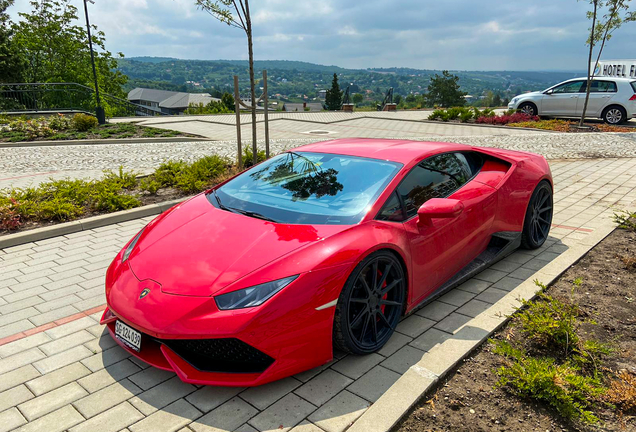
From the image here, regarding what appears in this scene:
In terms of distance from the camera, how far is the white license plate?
9.02 ft

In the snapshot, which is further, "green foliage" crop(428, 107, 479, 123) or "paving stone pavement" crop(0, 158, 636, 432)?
"green foliage" crop(428, 107, 479, 123)

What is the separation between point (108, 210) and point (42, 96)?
60.5 ft

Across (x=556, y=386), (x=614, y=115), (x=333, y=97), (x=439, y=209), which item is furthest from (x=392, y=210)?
(x=333, y=97)

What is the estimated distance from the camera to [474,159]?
14.4ft

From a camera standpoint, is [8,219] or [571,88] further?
[571,88]

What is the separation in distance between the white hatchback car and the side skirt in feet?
52.2

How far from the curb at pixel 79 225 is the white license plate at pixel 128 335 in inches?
127

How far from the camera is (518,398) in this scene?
8.84 feet

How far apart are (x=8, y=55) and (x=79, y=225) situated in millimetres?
40518

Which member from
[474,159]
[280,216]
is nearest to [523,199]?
[474,159]

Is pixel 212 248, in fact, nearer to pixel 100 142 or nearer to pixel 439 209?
pixel 439 209

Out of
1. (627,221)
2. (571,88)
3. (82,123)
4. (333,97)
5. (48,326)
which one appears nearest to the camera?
(48,326)

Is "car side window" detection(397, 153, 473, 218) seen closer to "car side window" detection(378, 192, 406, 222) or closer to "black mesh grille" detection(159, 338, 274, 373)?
"car side window" detection(378, 192, 406, 222)

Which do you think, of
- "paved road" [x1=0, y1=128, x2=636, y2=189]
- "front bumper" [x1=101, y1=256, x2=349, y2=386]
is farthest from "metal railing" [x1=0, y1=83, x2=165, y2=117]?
"front bumper" [x1=101, y1=256, x2=349, y2=386]
